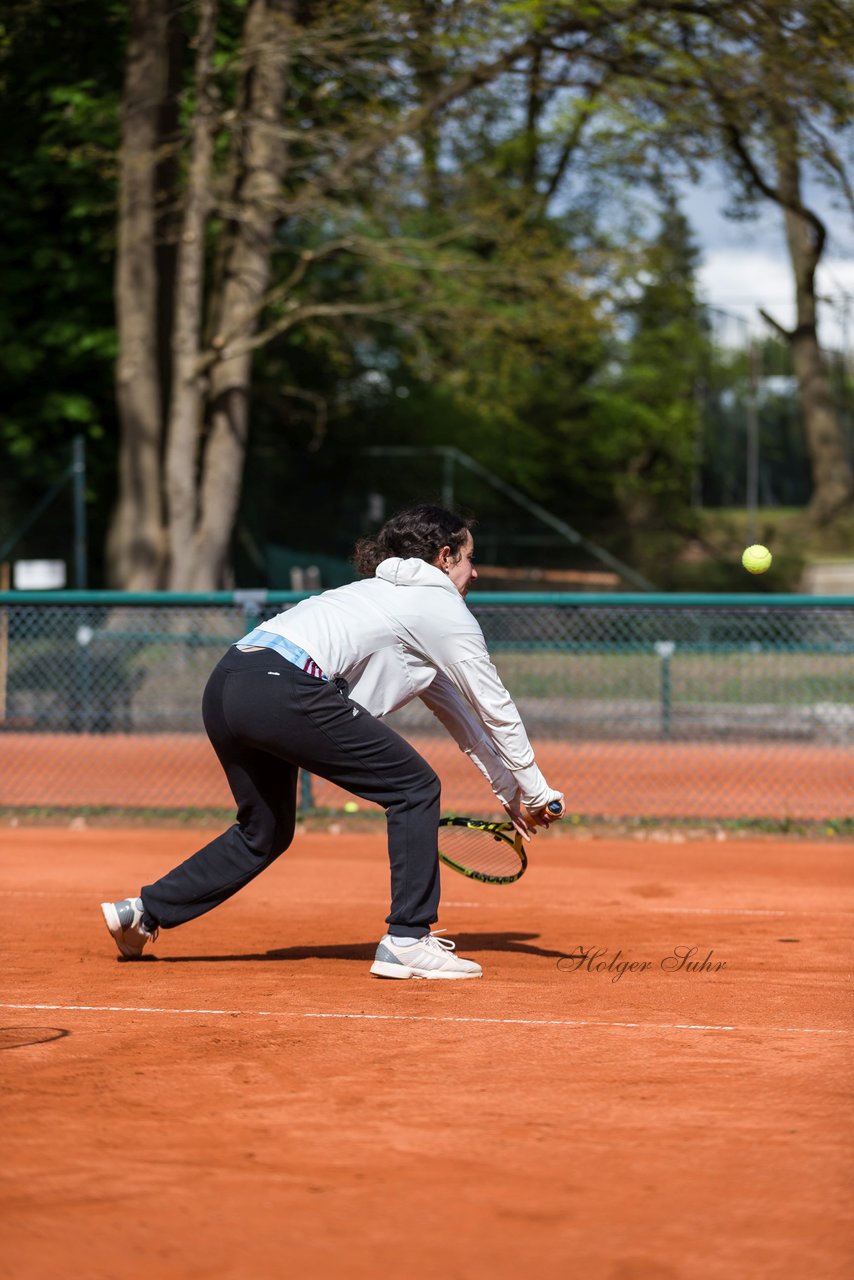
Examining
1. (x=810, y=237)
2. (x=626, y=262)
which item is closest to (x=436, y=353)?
(x=626, y=262)

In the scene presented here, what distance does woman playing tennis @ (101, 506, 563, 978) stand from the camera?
557cm

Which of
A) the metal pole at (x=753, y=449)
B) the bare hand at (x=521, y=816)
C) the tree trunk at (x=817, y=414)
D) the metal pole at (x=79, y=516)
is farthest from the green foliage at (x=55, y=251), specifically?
the bare hand at (x=521, y=816)

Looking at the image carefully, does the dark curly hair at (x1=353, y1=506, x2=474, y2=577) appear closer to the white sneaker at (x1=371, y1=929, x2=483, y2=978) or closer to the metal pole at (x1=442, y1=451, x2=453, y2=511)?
the white sneaker at (x1=371, y1=929, x2=483, y2=978)

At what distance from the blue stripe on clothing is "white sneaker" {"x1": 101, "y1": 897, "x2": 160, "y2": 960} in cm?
115

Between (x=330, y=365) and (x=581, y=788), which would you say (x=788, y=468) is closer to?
(x=330, y=365)

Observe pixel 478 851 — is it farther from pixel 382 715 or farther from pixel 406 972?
pixel 382 715

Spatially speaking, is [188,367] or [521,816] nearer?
[521,816]

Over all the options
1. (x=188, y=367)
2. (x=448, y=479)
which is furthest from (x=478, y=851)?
(x=448, y=479)

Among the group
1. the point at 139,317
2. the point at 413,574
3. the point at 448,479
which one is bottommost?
the point at 413,574

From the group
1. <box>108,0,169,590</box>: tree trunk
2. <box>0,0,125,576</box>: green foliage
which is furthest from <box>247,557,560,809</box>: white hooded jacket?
<box>0,0,125,576</box>: green foliage

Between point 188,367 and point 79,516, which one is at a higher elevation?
point 188,367

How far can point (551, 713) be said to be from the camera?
13.6m
